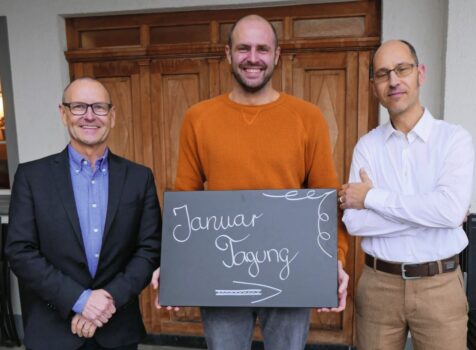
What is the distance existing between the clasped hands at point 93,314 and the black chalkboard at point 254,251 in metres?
0.20

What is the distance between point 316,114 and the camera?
1.63 meters

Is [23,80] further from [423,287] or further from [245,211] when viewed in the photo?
[423,287]

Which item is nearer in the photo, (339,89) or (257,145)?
(257,145)

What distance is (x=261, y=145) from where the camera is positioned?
5.13ft

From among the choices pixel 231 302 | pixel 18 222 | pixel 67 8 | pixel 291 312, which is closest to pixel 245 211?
pixel 231 302

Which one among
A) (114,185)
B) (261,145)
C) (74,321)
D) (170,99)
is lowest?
(74,321)

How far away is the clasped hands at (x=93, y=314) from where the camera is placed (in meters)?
1.49

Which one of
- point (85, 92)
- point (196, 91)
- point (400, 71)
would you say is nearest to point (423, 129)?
point (400, 71)

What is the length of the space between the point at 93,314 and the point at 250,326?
1.93 ft

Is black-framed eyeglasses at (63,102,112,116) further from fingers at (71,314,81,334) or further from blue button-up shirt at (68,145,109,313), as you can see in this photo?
fingers at (71,314,81,334)

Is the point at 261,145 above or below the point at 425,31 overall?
below

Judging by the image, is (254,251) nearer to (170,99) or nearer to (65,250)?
(65,250)

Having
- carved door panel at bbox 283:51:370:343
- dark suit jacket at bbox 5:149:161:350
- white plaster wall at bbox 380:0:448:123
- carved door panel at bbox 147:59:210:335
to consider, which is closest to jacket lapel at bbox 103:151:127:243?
dark suit jacket at bbox 5:149:161:350

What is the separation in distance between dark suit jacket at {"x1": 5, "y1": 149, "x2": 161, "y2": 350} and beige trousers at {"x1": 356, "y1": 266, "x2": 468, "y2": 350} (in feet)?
2.95
